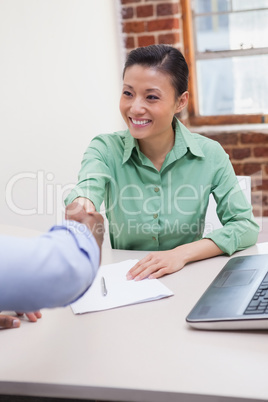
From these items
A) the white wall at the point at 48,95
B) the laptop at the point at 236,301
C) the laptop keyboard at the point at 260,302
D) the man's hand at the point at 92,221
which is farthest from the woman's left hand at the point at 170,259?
the white wall at the point at 48,95

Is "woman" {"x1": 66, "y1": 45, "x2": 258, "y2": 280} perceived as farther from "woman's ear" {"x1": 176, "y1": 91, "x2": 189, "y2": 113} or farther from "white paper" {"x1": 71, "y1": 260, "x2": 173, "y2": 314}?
"white paper" {"x1": 71, "y1": 260, "x2": 173, "y2": 314}

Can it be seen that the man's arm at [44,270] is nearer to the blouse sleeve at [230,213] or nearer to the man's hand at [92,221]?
the man's hand at [92,221]

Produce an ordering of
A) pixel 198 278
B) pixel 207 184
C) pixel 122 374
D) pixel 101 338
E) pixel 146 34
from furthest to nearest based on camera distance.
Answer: pixel 146 34
pixel 207 184
pixel 198 278
pixel 101 338
pixel 122 374

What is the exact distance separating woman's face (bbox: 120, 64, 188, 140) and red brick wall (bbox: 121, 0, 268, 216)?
1446mm

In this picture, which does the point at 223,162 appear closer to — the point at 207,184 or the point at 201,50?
the point at 207,184

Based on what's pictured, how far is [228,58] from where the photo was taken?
11.1 ft

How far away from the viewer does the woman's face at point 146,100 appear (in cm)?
188

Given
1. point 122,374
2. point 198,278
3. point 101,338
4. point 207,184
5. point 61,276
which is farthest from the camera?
point 207,184

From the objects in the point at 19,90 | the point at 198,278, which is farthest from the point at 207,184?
the point at 19,90

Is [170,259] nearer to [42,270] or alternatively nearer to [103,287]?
[103,287]

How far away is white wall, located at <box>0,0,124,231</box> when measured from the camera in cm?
292

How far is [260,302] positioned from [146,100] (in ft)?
2.99

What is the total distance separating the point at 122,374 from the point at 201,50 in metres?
2.73

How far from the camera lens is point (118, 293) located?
1.45m
